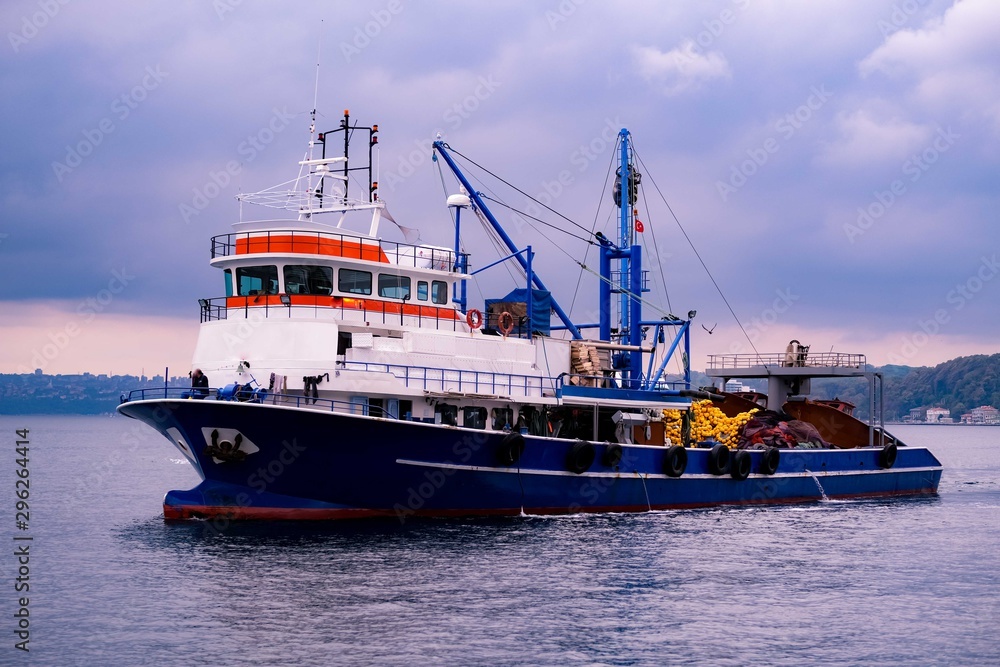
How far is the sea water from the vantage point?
1795cm

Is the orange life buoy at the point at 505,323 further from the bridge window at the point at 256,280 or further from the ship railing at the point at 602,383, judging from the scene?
the bridge window at the point at 256,280

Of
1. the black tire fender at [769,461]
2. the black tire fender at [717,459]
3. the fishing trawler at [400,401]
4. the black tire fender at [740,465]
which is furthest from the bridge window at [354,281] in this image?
the black tire fender at [769,461]

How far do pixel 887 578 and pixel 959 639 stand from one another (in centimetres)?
536

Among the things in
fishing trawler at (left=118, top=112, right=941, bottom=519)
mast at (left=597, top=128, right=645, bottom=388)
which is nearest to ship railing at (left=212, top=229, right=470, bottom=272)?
fishing trawler at (left=118, top=112, right=941, bottom=519)

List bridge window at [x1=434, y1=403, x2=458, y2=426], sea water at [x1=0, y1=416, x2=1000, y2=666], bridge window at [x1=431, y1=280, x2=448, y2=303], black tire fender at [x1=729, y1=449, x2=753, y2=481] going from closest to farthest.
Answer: sea water at [x1=0, y1=416, x2=1000, y2=666], bridge window at [x1=434, y1=403, x2=458, y2=426], bridge window at [x1=431, y1=280, x2=448, y2=303], black tire fender at [x1=729, y1=449, x2=753, y2=481]

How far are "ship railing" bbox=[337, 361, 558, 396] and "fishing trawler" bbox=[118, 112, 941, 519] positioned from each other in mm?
61

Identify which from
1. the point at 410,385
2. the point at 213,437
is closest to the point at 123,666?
the point at 213,437

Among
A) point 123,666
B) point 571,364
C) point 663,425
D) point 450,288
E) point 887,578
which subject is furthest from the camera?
point 663,425

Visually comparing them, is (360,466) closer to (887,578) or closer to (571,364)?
(571,364)

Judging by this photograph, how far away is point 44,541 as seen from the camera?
1179 inches

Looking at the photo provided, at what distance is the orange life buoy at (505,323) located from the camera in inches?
1289

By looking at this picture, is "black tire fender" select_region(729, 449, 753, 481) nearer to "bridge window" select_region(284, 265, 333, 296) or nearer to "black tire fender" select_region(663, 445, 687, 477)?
"black tire fender" select_region(663, 445, 687, 477)

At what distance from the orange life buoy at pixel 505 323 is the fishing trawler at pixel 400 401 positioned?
7cm

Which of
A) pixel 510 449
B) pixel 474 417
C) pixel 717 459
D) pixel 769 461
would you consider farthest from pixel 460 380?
pixel 769 461
